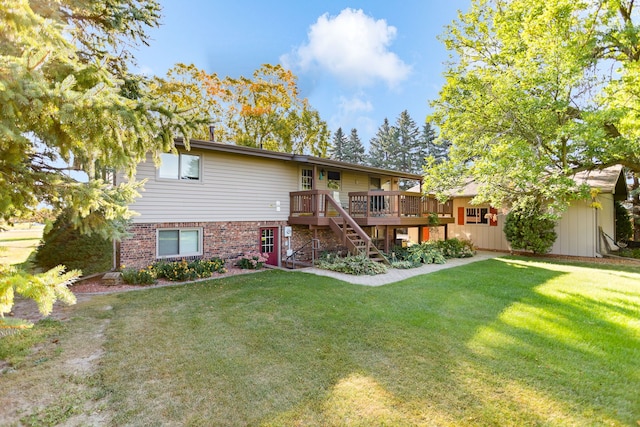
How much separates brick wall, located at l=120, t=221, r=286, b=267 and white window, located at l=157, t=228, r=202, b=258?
0.19 meters

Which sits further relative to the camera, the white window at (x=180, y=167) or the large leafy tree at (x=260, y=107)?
the large leafy tree at (x=260, y=107)

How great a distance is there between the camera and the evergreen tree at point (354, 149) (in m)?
44.2

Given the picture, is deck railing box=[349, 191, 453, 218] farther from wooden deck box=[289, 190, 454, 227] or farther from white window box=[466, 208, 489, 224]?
white window box=[466, 208, 489, 224]

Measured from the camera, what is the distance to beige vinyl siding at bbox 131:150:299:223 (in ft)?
31.3

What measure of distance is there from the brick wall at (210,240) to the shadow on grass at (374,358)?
248 centimetres

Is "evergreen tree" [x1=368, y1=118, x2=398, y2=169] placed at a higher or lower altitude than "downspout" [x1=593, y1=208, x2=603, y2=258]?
higher

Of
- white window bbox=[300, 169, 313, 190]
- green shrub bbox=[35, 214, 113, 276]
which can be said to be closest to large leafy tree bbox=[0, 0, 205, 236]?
green shrub bbox=[35, 214, 113, 276]

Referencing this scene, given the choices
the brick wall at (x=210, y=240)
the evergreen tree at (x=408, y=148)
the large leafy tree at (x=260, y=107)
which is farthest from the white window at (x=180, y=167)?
the evergreen tree at (x=408, y=148)

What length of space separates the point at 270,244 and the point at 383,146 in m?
34.9

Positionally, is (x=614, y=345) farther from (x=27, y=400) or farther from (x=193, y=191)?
(x=193, y=191)

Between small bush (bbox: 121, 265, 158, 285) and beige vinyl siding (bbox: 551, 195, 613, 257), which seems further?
beige vinyl siding (bbox: 551, 195, 613, 257)

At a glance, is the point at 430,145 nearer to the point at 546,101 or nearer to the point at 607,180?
the point at 607,180

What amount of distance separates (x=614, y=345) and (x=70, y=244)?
44.3 feet

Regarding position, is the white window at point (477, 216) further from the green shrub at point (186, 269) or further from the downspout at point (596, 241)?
the green shrub at point (186, 269)
